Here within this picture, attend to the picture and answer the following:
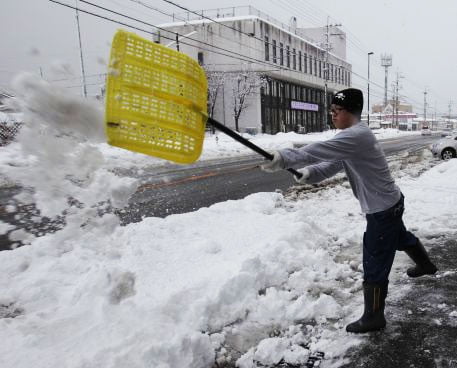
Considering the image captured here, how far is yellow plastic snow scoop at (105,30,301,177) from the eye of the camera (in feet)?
7.32

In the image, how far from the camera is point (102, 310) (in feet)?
8.99

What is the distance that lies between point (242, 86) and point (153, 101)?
36947mm

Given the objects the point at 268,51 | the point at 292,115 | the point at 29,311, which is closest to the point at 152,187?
the point at 29,311

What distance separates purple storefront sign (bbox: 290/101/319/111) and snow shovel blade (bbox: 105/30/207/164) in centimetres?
4555

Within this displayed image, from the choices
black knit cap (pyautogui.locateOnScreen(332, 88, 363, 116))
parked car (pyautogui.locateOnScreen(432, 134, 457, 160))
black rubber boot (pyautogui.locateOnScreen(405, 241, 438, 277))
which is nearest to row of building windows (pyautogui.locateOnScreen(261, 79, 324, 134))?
A: parked car (pyautogui.locateOnScreen(432, 134, 457, 160))

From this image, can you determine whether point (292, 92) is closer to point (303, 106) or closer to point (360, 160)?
point (303, 106)

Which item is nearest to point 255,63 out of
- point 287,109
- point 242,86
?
point 242,86

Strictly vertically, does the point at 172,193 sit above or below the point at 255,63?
below

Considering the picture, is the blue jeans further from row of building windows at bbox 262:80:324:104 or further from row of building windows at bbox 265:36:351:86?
row of building windows at bbox 265:36:351:86

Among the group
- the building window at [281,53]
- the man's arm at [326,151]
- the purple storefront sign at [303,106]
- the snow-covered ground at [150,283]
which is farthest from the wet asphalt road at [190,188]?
the purple storefront sign at [303,106]

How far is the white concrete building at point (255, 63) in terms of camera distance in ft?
124

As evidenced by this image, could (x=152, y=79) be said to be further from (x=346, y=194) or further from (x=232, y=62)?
(x=232, y=62)

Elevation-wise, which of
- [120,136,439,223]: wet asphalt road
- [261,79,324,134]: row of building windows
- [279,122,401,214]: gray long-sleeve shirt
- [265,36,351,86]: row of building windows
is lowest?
[120,136,439,223]: wet asphalt road

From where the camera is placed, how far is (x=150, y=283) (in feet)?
10.7
